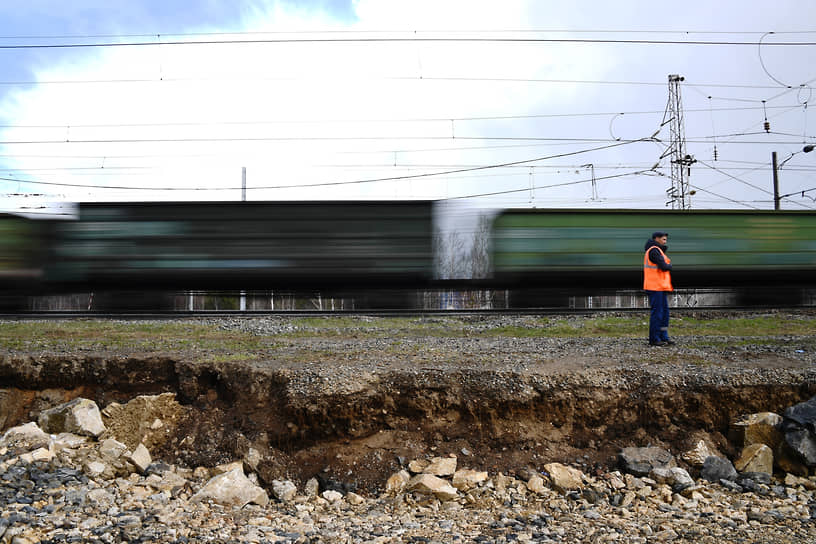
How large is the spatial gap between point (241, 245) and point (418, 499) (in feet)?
23.9

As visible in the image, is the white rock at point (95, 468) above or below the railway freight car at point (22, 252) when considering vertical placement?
below

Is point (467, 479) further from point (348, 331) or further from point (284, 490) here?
point (348, 331)

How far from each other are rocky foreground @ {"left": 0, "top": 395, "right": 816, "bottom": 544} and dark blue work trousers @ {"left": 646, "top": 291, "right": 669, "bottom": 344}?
2602 mm

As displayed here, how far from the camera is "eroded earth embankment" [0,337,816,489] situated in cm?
542

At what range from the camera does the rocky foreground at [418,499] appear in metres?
4.03

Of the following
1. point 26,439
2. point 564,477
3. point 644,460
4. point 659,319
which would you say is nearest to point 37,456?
point 26,439

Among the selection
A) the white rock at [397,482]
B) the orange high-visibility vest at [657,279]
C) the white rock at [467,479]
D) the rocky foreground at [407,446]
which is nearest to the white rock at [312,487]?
the rocky foreground at [407,446]

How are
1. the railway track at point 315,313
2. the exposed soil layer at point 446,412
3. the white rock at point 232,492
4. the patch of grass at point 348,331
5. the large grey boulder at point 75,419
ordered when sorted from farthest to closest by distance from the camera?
1. the railway track at point 315,313
2. the patch of grass at point 348,331
3. the large grey boulder at point 75,419
4. the exposed soil layer at point 446,412
5. the white rock at point 232,492

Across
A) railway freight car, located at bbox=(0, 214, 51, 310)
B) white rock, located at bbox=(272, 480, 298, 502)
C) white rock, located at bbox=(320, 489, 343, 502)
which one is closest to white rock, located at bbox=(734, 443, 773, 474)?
white rock, located at bbox=(320, 489, 343, 502)

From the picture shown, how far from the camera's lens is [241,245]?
1059cm

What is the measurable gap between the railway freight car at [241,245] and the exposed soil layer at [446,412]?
4299 millimetres

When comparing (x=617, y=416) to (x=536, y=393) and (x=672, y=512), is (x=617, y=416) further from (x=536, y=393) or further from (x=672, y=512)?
(x=672, y=512)

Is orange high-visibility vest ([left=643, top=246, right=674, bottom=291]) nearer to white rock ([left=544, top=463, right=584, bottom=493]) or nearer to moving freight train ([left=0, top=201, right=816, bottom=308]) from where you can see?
moving freight train ([left=0, top=201, right=816, bottom=308])

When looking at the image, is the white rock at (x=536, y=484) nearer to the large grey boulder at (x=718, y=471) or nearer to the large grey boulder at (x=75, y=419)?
the large grey boulder at (x=718, y=471)
